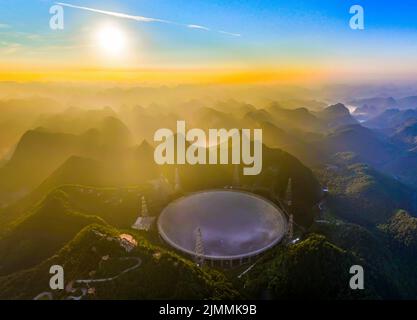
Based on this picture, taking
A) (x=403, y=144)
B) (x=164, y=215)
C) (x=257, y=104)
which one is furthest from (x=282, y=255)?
(x=257, y=104)

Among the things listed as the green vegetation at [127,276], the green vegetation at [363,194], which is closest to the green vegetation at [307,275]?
the green vegetation at [127,276]

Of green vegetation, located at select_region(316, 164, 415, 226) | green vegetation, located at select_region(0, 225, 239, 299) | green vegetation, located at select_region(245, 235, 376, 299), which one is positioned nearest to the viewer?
green vegetation, located at select_region(0, 225, 239, 299)

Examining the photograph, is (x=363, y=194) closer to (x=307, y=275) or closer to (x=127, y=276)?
(x=307, y=275)

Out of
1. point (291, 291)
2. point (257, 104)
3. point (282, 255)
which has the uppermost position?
point (257, 104)

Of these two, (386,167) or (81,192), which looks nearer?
(81,192)

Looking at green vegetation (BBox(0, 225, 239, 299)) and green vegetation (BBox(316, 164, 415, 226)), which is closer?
green vegetation (BBox(0, 225, 239, 299))

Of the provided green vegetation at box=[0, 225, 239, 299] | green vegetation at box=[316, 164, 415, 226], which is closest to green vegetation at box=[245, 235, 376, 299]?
green vegetation at box=[0, 225, 239, 299]

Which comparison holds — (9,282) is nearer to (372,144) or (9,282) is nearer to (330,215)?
(330,215)

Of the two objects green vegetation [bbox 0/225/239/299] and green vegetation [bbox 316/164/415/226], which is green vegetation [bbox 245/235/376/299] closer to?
green vegetation [bbox 0/225/239/299]

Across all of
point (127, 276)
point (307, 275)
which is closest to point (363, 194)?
point (307, 275)

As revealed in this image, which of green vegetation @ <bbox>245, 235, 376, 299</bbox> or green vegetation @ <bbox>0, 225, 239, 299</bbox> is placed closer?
green vegetation @ <bbox>0, 225, 239, 299</bbox>

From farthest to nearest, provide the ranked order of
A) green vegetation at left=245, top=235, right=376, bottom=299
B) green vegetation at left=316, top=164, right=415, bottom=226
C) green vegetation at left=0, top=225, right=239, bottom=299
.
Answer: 1. green vegetation at left=316, top=164, right=415, bottom=226
2. green vegetation at left=245, top=235, right=376, bottom=299
3. green vegetation at left=0, top=225, right=239, bottom=299
